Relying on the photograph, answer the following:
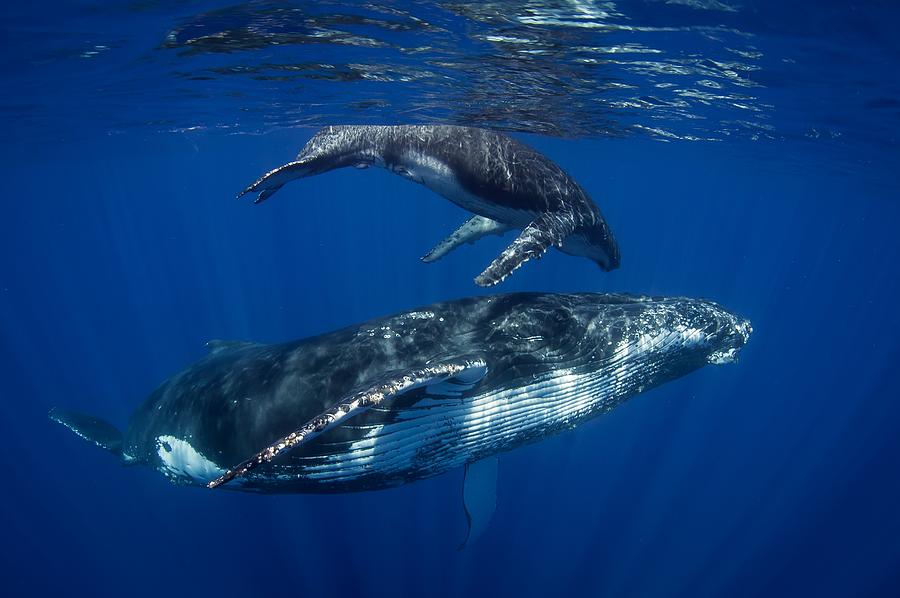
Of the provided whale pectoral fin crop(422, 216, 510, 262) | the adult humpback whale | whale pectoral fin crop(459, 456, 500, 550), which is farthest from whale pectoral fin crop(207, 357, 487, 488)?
whale pectoral fin crop(422, 216, 510, 262)

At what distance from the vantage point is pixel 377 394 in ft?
13.2

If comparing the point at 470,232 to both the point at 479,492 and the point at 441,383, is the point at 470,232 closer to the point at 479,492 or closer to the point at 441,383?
the point at 479,492

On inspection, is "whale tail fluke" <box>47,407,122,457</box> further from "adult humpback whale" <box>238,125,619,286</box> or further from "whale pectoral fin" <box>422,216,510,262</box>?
"whale pectoral fin" <box>422,216,510,262</box>

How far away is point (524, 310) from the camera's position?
20.4ft

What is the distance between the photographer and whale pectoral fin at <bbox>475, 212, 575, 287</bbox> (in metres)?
6.04

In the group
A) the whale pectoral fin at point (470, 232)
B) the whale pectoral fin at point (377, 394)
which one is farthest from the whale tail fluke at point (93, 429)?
the whale pectoral fin at point (377, 394)

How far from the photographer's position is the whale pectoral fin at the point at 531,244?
6.04 metres

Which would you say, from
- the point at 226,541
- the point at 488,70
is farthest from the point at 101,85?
the point at 226,541

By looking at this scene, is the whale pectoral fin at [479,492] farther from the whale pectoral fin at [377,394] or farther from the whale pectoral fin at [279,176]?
the whale pectoral fin at [279,176]

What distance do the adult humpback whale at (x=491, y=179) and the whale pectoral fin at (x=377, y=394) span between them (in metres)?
1.45

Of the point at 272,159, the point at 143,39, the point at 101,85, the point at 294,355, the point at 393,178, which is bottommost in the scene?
the point at 393,178

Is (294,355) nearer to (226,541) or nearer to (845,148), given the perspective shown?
(226,541)

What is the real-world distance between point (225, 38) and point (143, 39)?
5.90 feet

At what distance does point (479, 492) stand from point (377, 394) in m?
4.21
